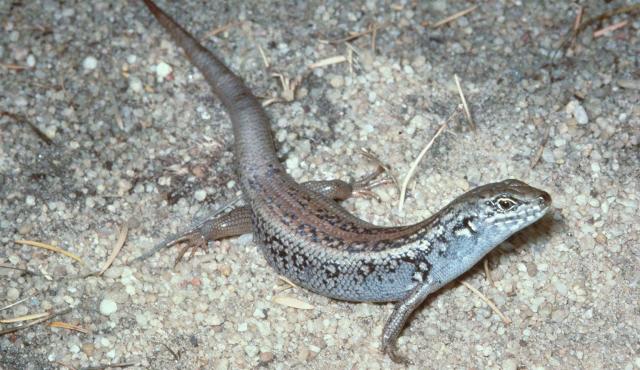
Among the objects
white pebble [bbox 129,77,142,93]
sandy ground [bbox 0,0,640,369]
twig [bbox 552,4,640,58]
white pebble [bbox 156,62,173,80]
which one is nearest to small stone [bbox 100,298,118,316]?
sandy ground [bbox 0,0,640,369]

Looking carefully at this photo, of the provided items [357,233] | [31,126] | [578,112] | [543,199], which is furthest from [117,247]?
[578,112]

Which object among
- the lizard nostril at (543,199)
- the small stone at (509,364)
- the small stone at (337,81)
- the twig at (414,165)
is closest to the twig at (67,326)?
the twig at (414,165)

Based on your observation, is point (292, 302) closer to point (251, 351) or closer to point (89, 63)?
point (251, 351)

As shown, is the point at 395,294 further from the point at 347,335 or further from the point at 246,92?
the point at 246,92

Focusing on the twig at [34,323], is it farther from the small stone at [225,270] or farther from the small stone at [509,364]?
the small stone at [509,364]

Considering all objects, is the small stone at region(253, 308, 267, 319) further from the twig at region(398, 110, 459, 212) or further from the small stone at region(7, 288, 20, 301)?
the small stone at region(7, 288, 20, 301)
